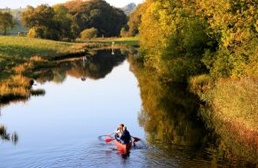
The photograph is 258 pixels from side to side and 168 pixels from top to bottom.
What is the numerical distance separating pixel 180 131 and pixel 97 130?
6.30m

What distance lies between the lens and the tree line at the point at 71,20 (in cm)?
13112

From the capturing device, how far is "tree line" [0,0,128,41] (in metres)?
131

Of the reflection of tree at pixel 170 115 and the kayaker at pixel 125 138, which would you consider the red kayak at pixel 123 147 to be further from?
the reflection of tree at pixel 170 115

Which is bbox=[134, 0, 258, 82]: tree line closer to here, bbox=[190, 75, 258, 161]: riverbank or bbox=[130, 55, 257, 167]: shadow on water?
bbox=[130, 55, 257, 167]: shadow on water

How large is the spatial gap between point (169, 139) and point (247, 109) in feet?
19.1

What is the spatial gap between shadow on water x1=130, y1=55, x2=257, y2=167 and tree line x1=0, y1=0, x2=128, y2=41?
83627 millimetres

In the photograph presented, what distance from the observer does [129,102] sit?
4647 centimetres

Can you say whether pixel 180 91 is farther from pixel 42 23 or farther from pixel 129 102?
pixel 42 23

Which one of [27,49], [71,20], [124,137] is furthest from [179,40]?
[71,20]

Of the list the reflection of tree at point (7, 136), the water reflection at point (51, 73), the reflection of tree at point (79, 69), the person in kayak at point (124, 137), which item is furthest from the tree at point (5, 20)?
the person in kayak at point (124, 137)

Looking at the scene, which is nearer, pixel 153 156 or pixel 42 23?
pixel 153 156

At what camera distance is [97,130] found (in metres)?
34.2

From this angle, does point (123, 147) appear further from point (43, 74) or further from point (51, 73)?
point (51, 73)

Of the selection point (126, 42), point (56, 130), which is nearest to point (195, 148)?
point (56, 130)
